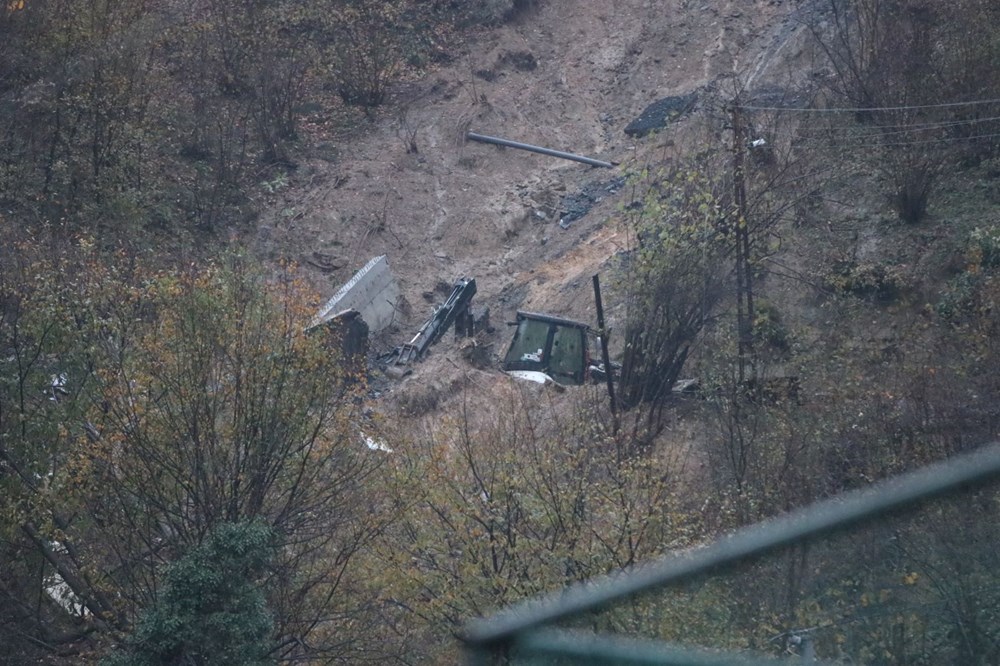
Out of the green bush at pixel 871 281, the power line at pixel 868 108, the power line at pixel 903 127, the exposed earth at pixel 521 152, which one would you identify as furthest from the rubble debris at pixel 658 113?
the green bush at pixel 871 281

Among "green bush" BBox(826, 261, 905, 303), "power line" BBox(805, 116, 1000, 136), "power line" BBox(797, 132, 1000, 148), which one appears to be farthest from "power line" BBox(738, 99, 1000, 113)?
"green bush" BBox(826, 261, 905, 303)

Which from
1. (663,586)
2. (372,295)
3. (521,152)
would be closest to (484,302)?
(372,295)

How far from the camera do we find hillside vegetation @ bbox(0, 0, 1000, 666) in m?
9.35

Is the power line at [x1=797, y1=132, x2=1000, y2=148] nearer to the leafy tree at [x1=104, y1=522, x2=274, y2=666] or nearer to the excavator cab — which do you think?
the excavator cab

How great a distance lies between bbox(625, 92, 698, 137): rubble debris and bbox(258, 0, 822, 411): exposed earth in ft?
0.86

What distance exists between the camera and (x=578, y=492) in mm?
9336

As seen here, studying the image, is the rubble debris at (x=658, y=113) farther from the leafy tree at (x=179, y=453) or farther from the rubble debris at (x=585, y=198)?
the leafy tree at (x=179, y=453)

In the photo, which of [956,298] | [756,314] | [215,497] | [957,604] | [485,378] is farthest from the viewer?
[485,378]

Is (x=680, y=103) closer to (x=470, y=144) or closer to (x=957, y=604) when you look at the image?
(x=470, y=144)

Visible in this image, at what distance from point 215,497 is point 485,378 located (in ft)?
27.3

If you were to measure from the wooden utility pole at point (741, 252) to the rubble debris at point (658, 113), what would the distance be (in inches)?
292

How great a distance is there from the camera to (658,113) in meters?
23.3

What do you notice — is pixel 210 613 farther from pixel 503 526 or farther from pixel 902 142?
pixel 902 142

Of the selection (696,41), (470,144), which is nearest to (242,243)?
(470,144)
